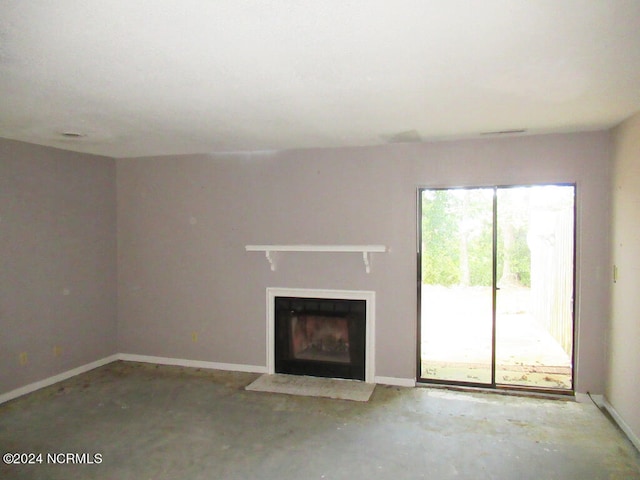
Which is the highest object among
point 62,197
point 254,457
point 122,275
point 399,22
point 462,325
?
point 399,22

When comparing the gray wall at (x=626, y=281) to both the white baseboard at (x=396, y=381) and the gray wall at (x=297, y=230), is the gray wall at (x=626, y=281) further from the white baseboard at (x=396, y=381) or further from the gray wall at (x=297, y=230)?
the white baseboard at (x=396, y=381)

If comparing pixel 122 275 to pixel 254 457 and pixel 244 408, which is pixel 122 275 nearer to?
pixel 244 408

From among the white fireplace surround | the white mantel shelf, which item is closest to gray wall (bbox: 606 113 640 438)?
the white mantel shelf

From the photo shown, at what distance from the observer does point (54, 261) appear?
4.47 m

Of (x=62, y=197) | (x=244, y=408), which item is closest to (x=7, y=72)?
(x=62, y=197)

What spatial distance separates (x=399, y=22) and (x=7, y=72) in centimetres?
206

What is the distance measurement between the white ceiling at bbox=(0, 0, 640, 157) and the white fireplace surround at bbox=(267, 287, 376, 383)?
1714 mm

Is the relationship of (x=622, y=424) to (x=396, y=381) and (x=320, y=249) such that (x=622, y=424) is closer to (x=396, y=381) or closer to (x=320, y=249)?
(x=396, y=381)

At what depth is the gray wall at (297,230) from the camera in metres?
3.89

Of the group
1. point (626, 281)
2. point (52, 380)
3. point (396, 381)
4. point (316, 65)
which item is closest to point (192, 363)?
point (52, 380)

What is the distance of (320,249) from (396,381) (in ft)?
5.02

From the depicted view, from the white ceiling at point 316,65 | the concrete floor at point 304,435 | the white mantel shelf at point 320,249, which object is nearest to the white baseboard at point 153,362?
the concrete floor at point 304,435

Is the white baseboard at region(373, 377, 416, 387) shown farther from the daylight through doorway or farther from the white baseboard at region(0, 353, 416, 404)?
the daylight through doorway

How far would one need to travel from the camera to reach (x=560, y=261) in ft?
13.6
